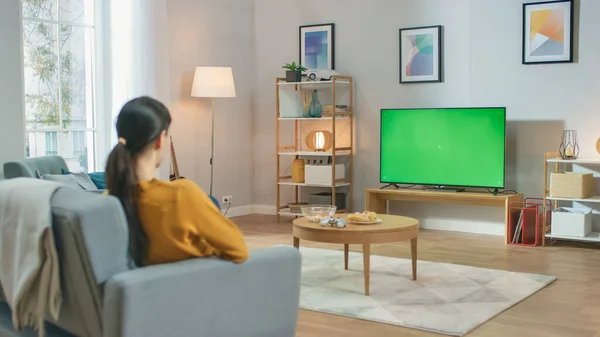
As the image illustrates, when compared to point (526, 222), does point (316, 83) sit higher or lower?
higher

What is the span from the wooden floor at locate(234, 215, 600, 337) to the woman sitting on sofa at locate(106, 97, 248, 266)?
1.37 metres

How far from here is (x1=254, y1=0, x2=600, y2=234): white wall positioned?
6.30 metres

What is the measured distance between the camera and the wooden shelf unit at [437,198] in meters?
6.37

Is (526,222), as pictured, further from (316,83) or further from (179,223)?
(179,223)

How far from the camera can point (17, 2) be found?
5367 millimetres

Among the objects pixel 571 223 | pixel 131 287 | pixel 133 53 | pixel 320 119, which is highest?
pixel 133 53

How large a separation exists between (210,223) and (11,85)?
11.3 ft

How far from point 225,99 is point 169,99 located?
0.98 m

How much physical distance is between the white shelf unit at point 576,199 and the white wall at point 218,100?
3292 millimetres

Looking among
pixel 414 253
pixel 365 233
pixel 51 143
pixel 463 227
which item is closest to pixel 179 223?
pixel 365 233

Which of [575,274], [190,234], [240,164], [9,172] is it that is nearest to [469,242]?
[575,274]

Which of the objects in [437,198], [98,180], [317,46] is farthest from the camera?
[317,46]

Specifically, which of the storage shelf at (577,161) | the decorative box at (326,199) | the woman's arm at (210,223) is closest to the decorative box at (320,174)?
the decorative box at (326,199)

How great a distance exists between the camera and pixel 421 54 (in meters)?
7.10
